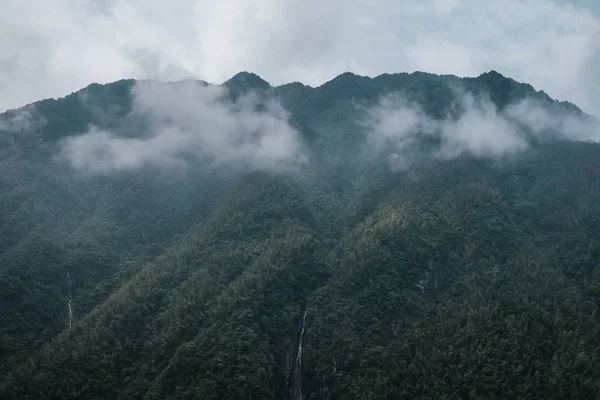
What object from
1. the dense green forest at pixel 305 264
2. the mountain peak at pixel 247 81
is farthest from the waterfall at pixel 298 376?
the mountain peak at pixel 247 81

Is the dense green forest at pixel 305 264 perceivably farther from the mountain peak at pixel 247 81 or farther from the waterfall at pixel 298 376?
the mountain peak at pixel 247 81

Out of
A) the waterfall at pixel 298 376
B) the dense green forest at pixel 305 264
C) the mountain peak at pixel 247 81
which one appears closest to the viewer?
the dense green forest at pixel 305 264

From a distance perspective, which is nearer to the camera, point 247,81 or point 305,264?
point 305,264

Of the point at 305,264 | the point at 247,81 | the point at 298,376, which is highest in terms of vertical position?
the point at 247,81

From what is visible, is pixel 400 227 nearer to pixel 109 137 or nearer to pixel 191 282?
pixel 191 282

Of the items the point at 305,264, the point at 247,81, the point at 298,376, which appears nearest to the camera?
the point at 298,376

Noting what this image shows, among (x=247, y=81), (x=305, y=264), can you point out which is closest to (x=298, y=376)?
(x=305, y=264)

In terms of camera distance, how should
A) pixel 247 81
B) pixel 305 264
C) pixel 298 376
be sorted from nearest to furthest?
pixel 298 376, pixel 305 264, pixel 247 81

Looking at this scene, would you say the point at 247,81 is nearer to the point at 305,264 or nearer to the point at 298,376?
the point at 305,264

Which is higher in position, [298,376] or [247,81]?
[247,81]

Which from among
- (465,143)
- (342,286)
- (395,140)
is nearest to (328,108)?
(395,140)
